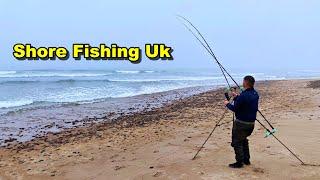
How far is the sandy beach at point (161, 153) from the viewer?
25.1 feet

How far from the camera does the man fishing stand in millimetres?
7379

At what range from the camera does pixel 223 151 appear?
9.06 m

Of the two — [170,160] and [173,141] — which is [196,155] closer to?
[170,160]

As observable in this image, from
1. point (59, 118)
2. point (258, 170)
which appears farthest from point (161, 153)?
point (59, 118)

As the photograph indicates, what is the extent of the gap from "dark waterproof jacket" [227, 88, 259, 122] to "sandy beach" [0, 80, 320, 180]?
91cm

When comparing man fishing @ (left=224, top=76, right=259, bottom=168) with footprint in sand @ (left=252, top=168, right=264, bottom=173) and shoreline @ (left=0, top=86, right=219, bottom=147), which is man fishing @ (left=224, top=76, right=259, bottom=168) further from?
shoreline @ (left=0, top=86, right=219, bottom=147)

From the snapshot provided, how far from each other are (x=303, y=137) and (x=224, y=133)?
6.80 feet

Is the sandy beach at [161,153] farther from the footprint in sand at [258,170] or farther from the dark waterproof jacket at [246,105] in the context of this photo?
the dark waterproof jacket at [246,105]

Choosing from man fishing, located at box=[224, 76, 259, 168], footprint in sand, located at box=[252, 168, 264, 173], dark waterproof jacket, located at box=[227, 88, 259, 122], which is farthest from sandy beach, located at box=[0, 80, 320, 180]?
dark waterproof jacket, located at box=[227, 88, 259, 122]

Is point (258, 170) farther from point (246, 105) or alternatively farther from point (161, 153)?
point (161, 153)

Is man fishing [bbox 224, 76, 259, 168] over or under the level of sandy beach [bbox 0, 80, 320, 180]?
over

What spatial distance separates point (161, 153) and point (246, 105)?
2780 mm

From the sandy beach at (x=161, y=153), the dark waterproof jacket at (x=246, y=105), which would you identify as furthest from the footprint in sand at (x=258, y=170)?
the dark waterproof jacket at (x=246, y=105)

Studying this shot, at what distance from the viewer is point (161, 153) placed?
9.52m
